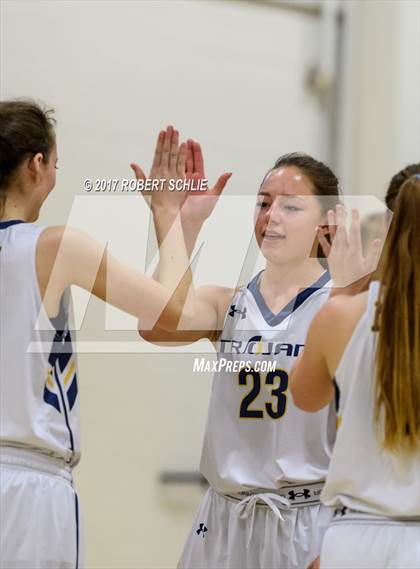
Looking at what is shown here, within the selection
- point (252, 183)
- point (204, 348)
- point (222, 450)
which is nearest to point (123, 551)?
point (204, 348)

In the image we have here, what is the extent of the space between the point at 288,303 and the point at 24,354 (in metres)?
→ 0.70

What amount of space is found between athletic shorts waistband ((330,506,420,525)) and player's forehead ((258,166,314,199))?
0.90 m

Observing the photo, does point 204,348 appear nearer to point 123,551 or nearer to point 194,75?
point 123,551

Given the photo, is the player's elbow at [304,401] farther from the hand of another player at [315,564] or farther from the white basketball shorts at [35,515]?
the white basketball shorts at [35,515]

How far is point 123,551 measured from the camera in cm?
303

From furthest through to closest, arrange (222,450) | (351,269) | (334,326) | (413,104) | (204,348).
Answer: (413,104), (204,348), (222,450), (351,269), (334,326)

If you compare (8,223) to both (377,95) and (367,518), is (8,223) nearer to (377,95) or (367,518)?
(367,518)

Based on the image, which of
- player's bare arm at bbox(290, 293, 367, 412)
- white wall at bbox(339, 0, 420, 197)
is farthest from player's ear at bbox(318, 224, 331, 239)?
white wall at bbox(339, 0, 420, 197)

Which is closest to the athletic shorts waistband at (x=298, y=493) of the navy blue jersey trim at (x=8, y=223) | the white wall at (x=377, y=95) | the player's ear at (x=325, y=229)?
the player's ear at (x=325, y=229)

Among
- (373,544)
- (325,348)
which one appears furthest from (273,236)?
(373,544)

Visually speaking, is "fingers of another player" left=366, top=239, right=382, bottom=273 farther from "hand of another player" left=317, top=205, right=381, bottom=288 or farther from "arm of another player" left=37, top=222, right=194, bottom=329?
"arm of another player" left=37, top=222, right=194, bottom=329

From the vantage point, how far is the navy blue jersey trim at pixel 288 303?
2.33 m

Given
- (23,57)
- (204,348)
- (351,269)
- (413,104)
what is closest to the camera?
(351,269)

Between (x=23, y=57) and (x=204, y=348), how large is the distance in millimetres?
1044
